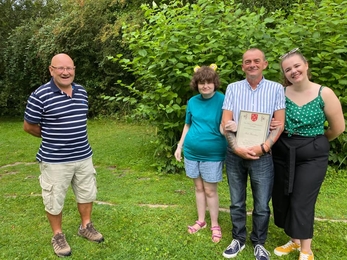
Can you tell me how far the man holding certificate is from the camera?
263 centimetres

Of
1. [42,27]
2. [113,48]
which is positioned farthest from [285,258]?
[42,27]

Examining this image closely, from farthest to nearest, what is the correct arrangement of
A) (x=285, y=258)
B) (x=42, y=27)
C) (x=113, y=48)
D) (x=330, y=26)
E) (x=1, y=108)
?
(x=1, y=108)
(x=42, y=27)
(x=113, y=48)
(x=330, y=26)
(x=285, y=258)

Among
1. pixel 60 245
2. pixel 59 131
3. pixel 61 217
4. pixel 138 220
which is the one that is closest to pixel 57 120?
pixel 59 131

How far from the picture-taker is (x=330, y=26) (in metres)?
4.72

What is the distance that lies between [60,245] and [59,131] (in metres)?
1.12

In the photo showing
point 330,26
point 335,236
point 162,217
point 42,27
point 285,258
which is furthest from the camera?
point 42,27

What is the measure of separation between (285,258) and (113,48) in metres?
10.5

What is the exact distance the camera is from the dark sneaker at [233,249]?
2982mm

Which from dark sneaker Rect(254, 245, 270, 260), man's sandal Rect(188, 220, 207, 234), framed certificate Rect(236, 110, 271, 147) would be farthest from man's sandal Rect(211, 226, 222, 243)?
framed certificate Rect(236, 110, 271, 147)

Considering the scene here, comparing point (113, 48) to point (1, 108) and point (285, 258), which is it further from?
point (285, 258)

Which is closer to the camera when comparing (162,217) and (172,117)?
(162,217)

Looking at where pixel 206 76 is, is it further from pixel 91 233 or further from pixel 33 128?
pixel 91 233

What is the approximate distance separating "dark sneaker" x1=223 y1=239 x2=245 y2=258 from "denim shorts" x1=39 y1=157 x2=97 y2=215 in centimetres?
149

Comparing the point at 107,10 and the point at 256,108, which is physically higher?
the point at 107,10
